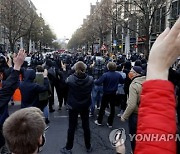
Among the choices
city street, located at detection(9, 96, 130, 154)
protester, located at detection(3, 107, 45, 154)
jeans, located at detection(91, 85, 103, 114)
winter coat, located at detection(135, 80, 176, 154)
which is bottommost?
city street, located at detection(9, 96, 130, 154)

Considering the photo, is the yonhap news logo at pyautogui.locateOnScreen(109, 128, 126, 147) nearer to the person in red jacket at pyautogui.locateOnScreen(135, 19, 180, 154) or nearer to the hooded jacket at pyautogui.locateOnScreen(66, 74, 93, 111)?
the person in red jacket at pyautogui.locateOnScreen(135, 19, 180, 154)

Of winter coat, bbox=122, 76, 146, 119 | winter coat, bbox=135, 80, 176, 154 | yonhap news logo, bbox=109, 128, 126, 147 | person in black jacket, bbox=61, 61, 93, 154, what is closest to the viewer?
winter coat, bbox=135, 80, 176, 154

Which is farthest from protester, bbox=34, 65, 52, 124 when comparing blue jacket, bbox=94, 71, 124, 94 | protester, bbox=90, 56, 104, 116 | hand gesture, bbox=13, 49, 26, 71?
hand gesture, bbox=13, 49, 26, 71

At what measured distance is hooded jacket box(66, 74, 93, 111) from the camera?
19.6 feet

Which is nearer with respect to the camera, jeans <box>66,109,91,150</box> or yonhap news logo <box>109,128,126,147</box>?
yonhap news logo <box>109,128,126,147</box>

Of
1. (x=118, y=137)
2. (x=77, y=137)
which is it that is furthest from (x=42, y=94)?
(x=118, y=137)

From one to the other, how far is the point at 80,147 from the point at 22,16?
119 ft

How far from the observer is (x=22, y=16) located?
40.5 m

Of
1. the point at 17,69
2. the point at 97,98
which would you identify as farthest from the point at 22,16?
the point at 17,69

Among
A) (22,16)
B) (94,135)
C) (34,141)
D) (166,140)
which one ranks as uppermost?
(22,16)

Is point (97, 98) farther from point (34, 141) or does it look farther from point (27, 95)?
point (34, 141)

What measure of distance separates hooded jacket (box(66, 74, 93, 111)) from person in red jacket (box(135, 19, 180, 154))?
4922mm

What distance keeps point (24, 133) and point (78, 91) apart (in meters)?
4.10

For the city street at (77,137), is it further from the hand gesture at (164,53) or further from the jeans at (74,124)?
the hand gesture at (164,53)
